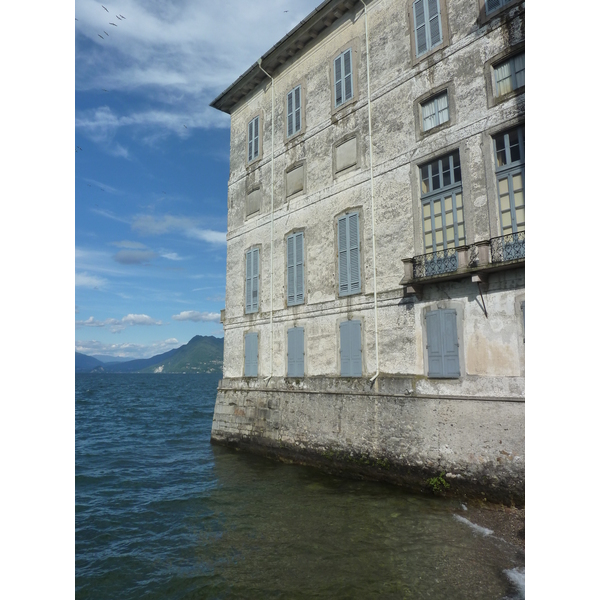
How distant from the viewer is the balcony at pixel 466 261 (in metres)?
10.5

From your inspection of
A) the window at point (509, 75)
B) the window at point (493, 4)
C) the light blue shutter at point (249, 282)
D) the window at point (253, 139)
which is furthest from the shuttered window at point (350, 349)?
the window at point (253, 139)

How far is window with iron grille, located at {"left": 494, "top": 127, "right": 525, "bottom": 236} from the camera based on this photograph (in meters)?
10.9

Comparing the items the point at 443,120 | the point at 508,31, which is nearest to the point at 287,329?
the point at 443,120

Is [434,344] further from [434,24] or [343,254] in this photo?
[434,24]

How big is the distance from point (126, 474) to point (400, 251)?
12573mm

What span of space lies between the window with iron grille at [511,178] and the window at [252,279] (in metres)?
10.9

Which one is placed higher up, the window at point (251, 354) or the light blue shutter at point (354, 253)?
the light blue shutter at point (354, 253)

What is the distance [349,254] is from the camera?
15.3 metres

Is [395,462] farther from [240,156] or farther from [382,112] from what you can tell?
[240,156]

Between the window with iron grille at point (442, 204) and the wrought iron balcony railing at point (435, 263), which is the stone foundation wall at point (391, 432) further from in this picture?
the window with iron grille at point (442, 204)

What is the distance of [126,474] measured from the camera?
16219 millimetres

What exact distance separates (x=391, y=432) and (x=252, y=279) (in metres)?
9.69

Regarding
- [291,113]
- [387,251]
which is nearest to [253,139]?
[291,113]
